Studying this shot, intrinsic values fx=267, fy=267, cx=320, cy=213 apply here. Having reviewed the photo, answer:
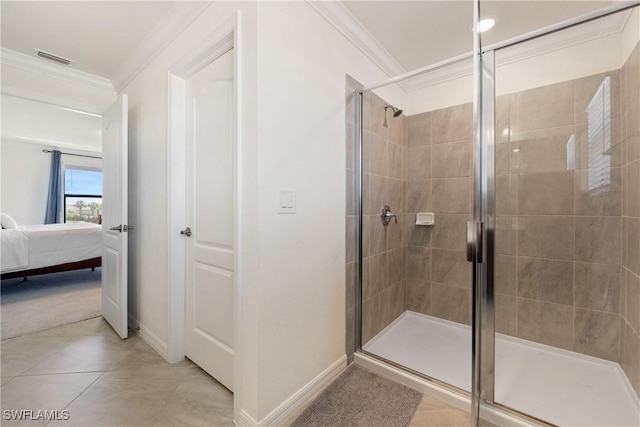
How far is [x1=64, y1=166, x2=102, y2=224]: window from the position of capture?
20.4ft

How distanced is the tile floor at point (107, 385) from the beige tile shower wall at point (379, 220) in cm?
120

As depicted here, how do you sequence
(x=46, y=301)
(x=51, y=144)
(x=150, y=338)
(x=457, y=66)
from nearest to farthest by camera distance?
(x=150, y=338), (x=457, y=66), (x=46, y=301), (x=51, y=144)

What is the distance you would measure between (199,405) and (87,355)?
115cm

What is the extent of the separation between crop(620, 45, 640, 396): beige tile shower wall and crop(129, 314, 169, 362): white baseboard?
9.42 feet

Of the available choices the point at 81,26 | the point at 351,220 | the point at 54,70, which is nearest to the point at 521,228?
the point at 351,220

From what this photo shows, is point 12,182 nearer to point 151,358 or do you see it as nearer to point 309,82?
point 151,358

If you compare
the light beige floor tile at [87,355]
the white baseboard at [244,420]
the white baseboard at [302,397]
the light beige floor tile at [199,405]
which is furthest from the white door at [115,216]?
the white baseboard at [302,397]

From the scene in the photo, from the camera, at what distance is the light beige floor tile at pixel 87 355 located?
182 cm

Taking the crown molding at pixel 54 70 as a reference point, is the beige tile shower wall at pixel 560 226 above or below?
below

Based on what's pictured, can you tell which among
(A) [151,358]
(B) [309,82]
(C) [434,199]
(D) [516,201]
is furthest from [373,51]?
(A) [151,358]

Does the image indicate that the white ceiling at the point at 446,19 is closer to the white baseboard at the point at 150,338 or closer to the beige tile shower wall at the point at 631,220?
the beige tile shower wall at the point at 631,220

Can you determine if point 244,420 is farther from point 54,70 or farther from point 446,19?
point 54,70

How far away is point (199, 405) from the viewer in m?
1.50

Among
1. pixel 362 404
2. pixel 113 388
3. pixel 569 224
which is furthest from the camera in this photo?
pixel 569 224
